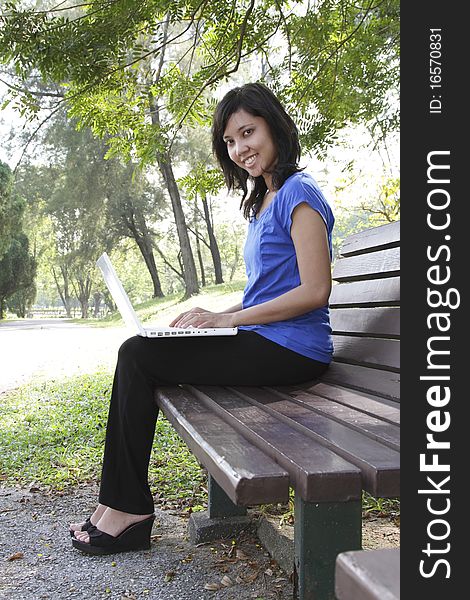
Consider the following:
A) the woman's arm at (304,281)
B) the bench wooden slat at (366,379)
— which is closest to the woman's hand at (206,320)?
the woman's arm at (304,281)

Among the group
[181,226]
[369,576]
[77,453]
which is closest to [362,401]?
[369,576]

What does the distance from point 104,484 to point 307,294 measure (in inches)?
38.9

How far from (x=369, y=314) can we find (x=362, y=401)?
31.4 inches

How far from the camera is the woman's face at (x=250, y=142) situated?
292cm

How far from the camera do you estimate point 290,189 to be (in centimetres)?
268

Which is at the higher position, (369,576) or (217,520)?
(369,576)

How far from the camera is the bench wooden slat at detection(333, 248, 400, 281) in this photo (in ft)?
9.62

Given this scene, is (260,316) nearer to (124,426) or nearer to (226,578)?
(124,426)

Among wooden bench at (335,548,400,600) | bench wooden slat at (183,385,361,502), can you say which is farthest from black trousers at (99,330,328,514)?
wooden bench at (335,548,400,600)

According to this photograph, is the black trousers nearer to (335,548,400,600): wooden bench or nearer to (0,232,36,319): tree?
(335,548,400,600): wooden bench

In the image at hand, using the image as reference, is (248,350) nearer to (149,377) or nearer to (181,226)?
(149,377)

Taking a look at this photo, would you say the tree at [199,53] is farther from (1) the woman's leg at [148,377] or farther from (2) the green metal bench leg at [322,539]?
(2) the green metal bench leg at [322,539]

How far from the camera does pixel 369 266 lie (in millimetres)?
3182

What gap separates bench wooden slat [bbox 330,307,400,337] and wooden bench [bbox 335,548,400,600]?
1.81 meters
